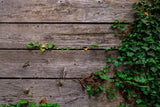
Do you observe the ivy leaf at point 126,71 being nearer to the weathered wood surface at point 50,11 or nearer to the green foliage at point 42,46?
the weathered wood surface at point 50,11

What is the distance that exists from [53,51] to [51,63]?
0.14 metres

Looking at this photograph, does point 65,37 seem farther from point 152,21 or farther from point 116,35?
point 152,21

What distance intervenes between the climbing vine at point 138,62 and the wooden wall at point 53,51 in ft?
0.30

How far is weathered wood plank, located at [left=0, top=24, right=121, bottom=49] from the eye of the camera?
1.27m

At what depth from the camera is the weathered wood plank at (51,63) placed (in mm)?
1262

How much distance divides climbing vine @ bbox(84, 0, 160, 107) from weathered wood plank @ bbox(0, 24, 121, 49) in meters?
0.16

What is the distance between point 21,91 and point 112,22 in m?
1.28

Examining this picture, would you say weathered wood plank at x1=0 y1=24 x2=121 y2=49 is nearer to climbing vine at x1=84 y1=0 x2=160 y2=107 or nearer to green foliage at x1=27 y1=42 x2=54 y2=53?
green foliage at x1=27 y1=42 x2=54 y2=53

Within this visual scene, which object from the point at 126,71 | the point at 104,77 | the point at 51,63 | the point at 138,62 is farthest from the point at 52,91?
the point at 138,62

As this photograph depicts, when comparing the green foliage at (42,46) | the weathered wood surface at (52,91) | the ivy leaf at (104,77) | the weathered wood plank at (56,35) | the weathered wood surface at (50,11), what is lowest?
the weathered wood surface at (52,91)

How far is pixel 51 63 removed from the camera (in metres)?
1.27

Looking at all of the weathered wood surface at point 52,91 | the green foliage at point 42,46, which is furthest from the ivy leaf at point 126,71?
the green foliage at point 42,46

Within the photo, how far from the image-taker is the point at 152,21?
120 cm

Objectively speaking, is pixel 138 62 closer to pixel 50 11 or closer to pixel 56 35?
pixel 56 35
